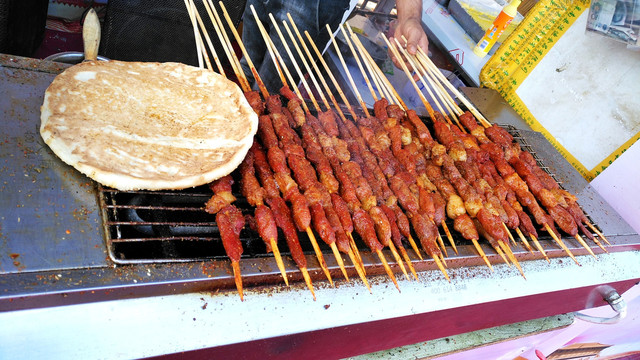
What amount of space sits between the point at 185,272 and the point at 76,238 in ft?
1.57

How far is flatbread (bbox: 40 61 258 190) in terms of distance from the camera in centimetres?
192

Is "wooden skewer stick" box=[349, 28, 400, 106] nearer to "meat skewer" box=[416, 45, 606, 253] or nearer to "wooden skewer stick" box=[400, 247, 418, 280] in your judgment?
"meat skewer" box=[416, 45, 606, 253]

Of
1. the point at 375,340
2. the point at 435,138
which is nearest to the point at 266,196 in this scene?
the point at 375,340

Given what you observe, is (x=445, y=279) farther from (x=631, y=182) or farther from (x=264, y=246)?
(x=631, y=182)

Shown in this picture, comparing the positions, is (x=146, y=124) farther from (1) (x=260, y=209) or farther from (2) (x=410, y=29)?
(2) (x=410, y=29)

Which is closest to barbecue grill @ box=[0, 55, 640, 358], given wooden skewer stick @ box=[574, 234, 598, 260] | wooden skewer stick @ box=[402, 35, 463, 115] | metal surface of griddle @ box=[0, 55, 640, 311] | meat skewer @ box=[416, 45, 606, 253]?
metal surface of griddle @ box=[0, 55, 640, 311]

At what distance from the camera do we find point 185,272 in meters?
1.74

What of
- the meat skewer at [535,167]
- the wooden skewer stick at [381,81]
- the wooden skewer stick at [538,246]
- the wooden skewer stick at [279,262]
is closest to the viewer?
the wooden skewer stick at [279,262]

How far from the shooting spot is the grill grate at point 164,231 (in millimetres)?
1812

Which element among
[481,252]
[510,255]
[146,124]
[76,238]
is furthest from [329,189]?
[76,238]

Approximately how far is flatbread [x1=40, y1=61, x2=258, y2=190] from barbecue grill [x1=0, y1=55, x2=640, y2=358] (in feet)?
0.36

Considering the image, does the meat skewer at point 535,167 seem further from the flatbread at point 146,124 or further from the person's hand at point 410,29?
the flatbread at point 146,124

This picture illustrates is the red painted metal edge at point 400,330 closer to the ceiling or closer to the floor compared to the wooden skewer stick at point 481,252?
closer to the floor

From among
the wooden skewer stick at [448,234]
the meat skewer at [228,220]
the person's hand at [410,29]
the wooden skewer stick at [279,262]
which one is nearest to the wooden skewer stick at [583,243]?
the wooden skewer stick at [448,234]
